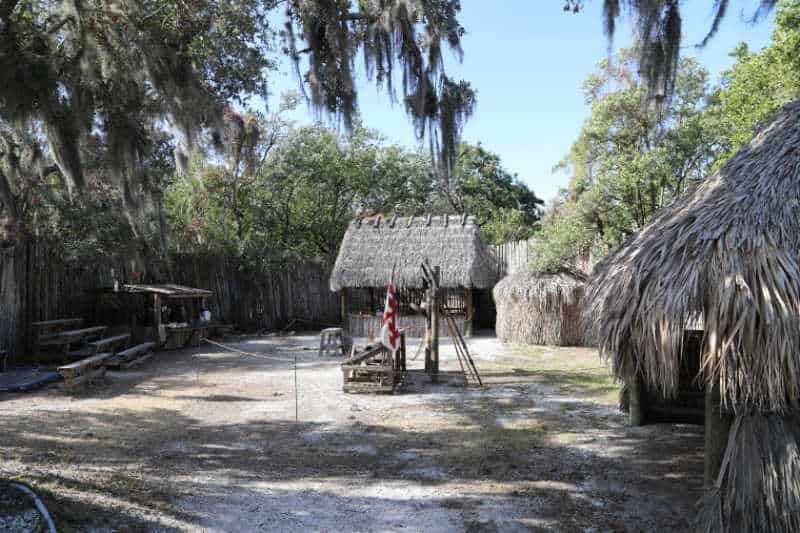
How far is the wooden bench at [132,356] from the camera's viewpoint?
10.5 meters

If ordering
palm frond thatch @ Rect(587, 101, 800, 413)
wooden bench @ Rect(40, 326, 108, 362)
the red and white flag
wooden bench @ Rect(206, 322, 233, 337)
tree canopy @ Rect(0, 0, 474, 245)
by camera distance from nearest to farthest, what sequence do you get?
palm frond thatch @ Rect(587, 101, 800, 413)
tree canopy @ Rect(0, 0, 474, 245)
the red and white flag
wooden bench @ Rect(40, 326, 108, 362)
wooden bench @ Rect(206, 322, 233, 337)

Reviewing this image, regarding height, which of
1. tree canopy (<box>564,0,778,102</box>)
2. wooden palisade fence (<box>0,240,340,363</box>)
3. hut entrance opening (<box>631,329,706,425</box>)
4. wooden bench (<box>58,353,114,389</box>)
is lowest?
hut entrance opening (<box>631,329,706,425</box>)

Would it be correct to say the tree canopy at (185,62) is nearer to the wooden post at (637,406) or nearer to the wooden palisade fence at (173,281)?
the wooden post at (637,406)

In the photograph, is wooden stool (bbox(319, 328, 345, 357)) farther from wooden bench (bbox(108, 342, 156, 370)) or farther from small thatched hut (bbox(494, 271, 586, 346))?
small thatched hut (bbox(494, 271, 586, 346))

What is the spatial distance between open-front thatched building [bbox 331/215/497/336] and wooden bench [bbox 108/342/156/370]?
582 cm

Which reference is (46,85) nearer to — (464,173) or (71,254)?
(71,254)

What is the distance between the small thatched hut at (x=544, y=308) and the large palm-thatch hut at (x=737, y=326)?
918cm

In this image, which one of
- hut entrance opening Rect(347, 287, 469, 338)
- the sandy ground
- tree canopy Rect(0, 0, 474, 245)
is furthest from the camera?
hut entrance opening Rect(347, 287, 469, 338)

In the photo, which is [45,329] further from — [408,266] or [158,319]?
[408,266]

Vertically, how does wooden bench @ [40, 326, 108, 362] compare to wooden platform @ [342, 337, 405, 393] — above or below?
above

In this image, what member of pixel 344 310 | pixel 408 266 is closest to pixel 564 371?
pixel 408 266

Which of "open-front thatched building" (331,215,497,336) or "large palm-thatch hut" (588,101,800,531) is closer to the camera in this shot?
"large palm-thatch hut" (588,101,800,531)

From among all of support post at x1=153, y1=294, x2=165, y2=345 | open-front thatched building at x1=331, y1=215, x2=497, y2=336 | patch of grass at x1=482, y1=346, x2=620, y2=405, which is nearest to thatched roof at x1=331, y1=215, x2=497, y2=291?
open-front thatched building at x1=331, y1=215, x2=497, y2=336

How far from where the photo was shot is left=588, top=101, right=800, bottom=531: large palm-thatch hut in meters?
3.70
